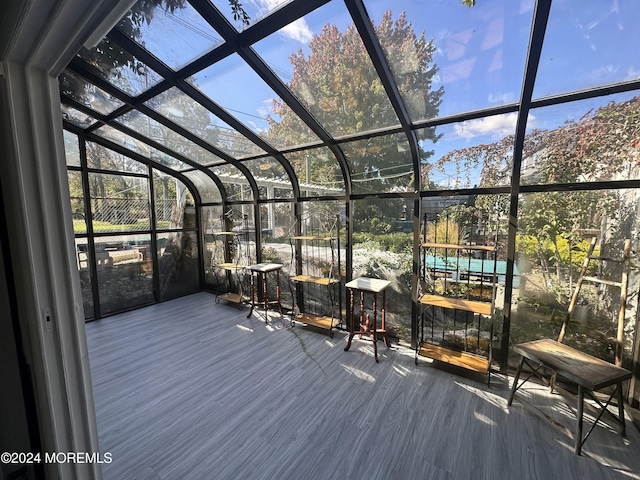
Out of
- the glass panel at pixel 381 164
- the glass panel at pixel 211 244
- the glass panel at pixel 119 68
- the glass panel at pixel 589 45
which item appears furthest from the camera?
the glass panel at pixel 211 244

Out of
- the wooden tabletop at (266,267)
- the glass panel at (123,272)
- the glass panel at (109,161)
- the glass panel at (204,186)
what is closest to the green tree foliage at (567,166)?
the wooden tabletop at (266,267)

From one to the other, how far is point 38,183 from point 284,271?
3.44 metres

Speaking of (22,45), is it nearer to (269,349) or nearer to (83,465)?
(83,465)

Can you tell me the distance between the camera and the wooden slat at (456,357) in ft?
8.34

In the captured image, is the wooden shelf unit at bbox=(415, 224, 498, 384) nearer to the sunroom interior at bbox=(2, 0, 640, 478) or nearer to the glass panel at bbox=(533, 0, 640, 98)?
the sunroom interior at bbox=(2, 0, 640, 478)

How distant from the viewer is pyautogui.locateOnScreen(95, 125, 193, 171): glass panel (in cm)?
373

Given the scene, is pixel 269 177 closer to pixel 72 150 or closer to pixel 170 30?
pixel 170 30

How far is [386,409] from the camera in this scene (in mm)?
2205

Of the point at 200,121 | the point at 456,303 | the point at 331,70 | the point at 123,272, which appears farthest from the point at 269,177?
the point at 456,303

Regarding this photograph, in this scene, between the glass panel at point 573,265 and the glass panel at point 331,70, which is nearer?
the glass panel at point 331,70

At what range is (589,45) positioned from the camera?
1.62m

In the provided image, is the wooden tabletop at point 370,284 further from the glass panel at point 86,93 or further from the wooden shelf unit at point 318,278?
the glass panel at point 86,93

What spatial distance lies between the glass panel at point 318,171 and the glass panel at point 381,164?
207mm

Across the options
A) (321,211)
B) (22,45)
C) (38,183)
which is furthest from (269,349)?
(22,45)
